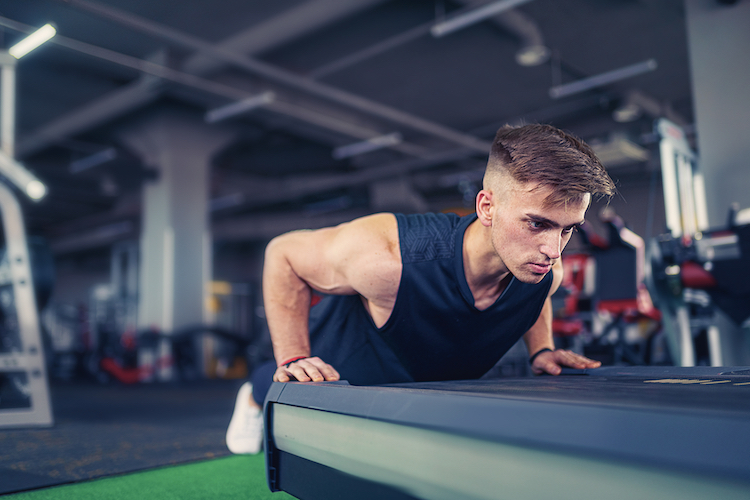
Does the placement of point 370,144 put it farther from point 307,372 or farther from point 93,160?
point 307,372

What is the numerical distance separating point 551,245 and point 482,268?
0.22 metres

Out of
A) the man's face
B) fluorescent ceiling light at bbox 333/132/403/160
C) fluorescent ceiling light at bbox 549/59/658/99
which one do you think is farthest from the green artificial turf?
fluorescent ceiling light at bbox 333/132/403/160

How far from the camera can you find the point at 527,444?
55 centimetres

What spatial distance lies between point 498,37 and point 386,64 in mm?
1214

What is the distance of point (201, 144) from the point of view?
709cm

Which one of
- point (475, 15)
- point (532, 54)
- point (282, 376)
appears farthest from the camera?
point (532, 54)

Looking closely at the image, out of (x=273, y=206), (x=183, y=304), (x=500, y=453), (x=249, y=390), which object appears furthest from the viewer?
(x=273, y=206)

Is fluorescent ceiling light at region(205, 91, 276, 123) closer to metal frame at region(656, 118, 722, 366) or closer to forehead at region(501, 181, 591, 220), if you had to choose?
metal frame at region(656, 118, 722, 366)

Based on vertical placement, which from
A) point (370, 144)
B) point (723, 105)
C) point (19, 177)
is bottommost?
point (19, 177)

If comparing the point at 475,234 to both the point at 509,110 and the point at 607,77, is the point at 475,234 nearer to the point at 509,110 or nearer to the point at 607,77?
the point at 607,77

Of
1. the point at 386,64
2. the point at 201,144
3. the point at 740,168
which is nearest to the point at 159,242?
the point at 201,144

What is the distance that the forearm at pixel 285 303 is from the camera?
124 cm

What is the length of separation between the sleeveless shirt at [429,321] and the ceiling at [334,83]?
2.94 m

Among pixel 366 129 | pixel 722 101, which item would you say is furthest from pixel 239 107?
pixel 722 101
